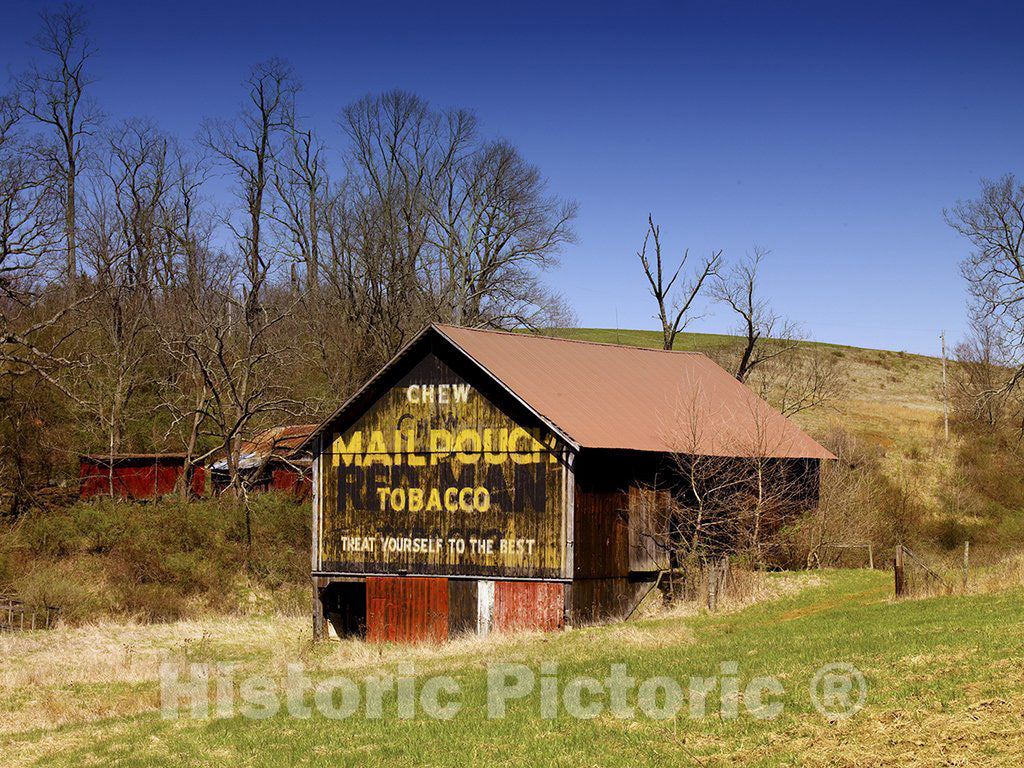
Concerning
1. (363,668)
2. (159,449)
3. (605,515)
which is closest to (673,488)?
(605,515)

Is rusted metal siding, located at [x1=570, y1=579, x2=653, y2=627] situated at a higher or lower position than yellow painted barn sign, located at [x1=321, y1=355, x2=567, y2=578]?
lower

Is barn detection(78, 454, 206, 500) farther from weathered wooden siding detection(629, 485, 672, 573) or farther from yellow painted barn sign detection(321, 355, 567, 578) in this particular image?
weathered wooden siding detection(629, 485, 672, 573)

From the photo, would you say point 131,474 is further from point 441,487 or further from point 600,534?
point 600,534

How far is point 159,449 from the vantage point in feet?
178

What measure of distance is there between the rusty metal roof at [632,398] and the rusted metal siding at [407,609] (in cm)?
601

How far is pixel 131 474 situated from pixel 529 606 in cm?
2379

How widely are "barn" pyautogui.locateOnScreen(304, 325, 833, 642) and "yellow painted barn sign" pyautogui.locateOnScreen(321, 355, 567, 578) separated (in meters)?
0.04

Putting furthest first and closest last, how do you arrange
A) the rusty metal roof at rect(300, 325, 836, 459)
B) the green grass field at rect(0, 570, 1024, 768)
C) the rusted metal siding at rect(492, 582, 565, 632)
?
the rusty metal roof at rect(300, 325, 836, 459) → the rusted metal siding at rect(492, 582, 565, 632) → the green grass field at rect(0, 570, 1024, 768)

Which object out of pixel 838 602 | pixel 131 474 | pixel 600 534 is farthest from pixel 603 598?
pixel 131 474

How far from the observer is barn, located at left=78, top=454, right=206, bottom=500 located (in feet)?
158

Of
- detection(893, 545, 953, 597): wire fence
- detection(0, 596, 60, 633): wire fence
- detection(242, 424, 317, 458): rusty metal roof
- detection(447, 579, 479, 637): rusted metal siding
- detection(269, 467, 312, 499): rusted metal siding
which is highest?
detection(242, 424, 317, 458): rusty metal roof

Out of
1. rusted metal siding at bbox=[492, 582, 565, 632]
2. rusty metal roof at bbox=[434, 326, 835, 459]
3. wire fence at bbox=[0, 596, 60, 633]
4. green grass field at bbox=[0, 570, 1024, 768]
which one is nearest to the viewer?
green grass field at bbox=[0, 570, 1024, 768]

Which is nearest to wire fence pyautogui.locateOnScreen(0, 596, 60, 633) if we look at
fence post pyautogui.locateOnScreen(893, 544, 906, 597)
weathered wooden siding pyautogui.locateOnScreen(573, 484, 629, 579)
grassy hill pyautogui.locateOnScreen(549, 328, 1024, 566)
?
weathered wooden siding pyautogui.locateOnScreen(573, 484, 629, 579)

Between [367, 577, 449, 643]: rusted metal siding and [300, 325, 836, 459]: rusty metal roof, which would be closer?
[300, 325, 836, 459]: rusty metal roof
